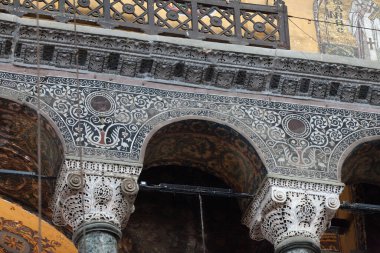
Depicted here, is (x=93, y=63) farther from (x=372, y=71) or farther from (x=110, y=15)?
(x=372, y=71)

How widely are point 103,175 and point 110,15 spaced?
78.8 inches

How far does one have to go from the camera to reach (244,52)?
555 inches

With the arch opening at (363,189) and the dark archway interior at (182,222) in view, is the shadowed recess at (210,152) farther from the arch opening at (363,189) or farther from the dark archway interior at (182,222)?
the arch opening at (363,189)

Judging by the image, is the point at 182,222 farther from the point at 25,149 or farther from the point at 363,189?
the point at 25,149

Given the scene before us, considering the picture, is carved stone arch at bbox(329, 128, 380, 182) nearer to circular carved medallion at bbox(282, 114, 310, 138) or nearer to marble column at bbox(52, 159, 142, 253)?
circular carved medallion at bbox(282, 114, 310, 138)

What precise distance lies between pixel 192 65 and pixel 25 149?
1.89 m

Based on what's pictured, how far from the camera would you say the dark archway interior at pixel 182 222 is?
15.2 metres

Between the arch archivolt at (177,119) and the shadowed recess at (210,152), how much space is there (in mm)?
106

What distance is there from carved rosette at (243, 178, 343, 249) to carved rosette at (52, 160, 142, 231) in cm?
133

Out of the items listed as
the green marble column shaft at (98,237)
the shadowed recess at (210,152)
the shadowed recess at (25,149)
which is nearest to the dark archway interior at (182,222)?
the shadowed recess at (210,152)

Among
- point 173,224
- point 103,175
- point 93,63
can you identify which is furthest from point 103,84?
point 173,224

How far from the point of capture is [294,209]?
13406 millimetres

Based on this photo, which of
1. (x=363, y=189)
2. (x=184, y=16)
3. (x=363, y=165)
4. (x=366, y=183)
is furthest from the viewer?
(x=363, y=189)

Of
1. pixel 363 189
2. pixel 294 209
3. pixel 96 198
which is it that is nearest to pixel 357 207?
pixel 294 209
